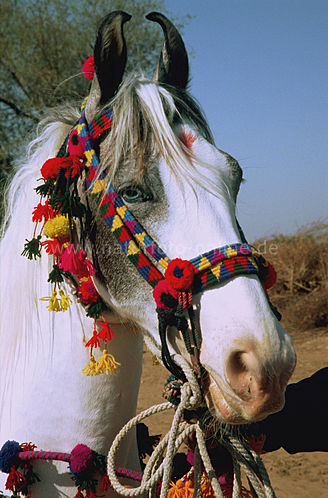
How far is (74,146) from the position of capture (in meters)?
1.58

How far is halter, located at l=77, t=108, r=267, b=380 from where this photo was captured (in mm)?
1236

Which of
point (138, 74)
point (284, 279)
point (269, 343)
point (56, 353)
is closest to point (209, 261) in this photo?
point (269, 343)

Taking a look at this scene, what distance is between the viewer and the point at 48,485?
155 cm

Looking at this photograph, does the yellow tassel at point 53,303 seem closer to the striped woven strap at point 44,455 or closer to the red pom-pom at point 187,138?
the striped woven strap at point 44,455

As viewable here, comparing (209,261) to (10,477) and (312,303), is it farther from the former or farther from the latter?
(312,303)

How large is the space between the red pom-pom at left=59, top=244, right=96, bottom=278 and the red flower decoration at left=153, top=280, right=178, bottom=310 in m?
0.30

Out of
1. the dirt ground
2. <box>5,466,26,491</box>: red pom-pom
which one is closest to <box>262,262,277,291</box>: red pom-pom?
<box>5,466,26,491</box>: red pom-pom

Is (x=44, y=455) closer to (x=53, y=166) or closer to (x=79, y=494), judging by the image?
(x=79, y=494)

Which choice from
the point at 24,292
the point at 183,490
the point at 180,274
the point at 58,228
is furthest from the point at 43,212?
the point at 183,490

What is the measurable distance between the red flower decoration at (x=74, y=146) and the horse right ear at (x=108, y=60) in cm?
8

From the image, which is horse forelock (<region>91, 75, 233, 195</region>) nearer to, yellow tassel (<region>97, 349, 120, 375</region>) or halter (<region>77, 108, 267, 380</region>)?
halter (<region>77, 108, 267, 380</region>)

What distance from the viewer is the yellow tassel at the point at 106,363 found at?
1529mm

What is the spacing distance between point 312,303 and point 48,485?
7.85m

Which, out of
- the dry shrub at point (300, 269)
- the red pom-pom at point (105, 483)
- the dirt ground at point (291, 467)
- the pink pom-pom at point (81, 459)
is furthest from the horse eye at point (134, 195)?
the dry shrub at point (300, 269)
